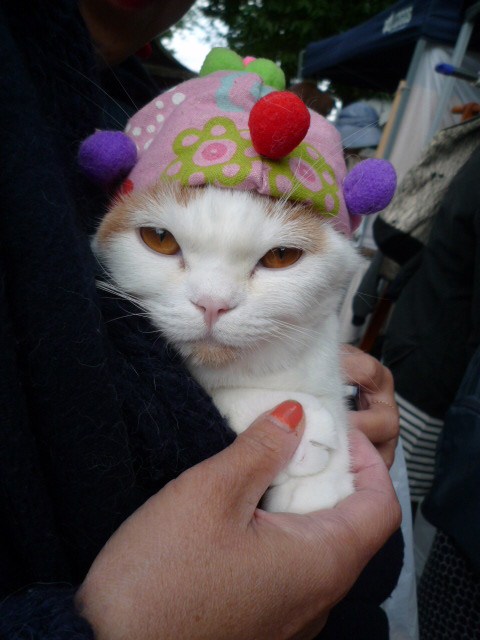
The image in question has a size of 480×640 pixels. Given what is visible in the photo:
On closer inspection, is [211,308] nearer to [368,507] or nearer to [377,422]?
[368,507]

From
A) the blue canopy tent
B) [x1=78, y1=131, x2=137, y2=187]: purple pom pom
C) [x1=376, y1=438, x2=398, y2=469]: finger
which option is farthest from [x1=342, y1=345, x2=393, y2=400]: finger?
the blue canopy tent

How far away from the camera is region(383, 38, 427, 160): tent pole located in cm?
290

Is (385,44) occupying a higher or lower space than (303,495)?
higher

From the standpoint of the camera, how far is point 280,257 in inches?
23.8

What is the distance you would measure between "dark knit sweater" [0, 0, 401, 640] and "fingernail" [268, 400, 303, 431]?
0.08m

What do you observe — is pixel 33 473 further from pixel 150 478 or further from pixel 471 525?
pixel 471 525

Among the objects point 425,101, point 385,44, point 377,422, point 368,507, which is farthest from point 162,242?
point 385,44

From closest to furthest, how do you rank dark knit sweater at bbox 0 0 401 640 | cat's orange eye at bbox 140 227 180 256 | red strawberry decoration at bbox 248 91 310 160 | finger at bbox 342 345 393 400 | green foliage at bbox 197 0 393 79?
dark knit sweater at bbox 0 0 401 640 < red strawberry decoration at bbox 248 91 310 160 < cat's orange eye at bbox 140 227 180 256 < finger at bbox 342 345 393 400 < green foliage at bbox 197 0 393 79

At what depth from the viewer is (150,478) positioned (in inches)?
21.1

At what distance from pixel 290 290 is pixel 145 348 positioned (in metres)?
0.20

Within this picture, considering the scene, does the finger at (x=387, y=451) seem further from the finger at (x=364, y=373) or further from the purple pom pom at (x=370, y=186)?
the purple pom pom at (x=370, y=186)

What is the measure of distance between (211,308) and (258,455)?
185mm

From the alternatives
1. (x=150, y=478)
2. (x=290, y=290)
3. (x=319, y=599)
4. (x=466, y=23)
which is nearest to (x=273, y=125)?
(x=290, y=290)

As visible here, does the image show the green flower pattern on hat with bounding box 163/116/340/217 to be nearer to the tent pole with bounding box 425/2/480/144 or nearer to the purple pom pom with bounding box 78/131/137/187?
the purple pom pom with bounding box 78/131/137/187
